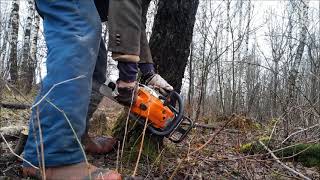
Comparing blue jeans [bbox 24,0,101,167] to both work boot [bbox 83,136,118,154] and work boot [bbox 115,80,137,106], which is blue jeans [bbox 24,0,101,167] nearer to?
work boot [bbox 115,80,137,106]

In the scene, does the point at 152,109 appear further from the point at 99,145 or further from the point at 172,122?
the point at 99,145

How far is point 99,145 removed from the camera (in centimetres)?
285

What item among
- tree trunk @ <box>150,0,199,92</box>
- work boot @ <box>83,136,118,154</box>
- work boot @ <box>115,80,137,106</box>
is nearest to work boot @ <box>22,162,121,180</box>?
work boot @ <box>115,80,137,106</box>

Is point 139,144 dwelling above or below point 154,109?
below

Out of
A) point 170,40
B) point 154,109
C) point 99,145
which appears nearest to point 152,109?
point 154,109

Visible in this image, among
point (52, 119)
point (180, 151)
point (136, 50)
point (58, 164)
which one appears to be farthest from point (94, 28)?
point (180, 151)

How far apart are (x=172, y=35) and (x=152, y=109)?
35.8 inches

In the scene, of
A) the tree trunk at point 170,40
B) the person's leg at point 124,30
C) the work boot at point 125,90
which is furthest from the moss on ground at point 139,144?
the person's leg at point 124,30

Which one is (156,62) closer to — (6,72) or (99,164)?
(99,164)

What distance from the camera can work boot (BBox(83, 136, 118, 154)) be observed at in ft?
9.18

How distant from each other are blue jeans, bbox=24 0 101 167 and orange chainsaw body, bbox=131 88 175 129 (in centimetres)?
54

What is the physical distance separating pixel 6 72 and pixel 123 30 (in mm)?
1852

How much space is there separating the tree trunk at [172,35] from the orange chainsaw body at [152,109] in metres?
0.69

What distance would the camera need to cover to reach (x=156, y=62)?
3113 mm
